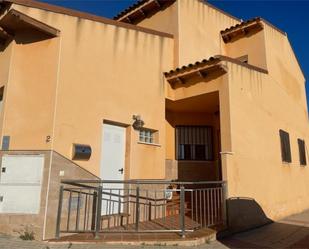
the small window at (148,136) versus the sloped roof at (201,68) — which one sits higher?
the sloped roof at (201,68)

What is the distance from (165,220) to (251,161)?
9.89ft

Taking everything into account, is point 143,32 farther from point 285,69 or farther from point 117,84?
point 285,69

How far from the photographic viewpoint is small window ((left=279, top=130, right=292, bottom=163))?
1027 cm

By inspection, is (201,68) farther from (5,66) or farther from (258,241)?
(5,66)

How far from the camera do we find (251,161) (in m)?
8.20

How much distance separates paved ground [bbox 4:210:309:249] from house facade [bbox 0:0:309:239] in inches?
17.2

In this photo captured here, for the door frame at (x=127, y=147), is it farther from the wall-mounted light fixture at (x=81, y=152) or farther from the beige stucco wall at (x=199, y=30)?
the beige stucco wall at (x=199, y=30)

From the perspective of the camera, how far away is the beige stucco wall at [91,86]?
6621 millimetres

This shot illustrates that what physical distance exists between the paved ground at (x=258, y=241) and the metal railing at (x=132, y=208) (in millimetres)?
451

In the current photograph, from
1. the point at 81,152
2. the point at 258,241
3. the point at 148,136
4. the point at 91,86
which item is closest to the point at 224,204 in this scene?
the point at 258,241

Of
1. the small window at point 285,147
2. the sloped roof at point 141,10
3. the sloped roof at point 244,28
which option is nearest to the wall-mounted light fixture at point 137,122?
the sloped roof at point 141,10

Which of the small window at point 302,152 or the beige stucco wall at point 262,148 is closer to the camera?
the beige stucco wall at point 262,148

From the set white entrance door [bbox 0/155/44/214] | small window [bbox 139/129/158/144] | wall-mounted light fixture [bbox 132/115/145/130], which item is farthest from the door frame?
white entrance door [bbox 0/155/44/214]

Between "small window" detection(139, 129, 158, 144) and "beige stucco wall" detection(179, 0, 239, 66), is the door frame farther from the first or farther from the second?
"beige stucco wall" detection(179, 0, 239, 66)
